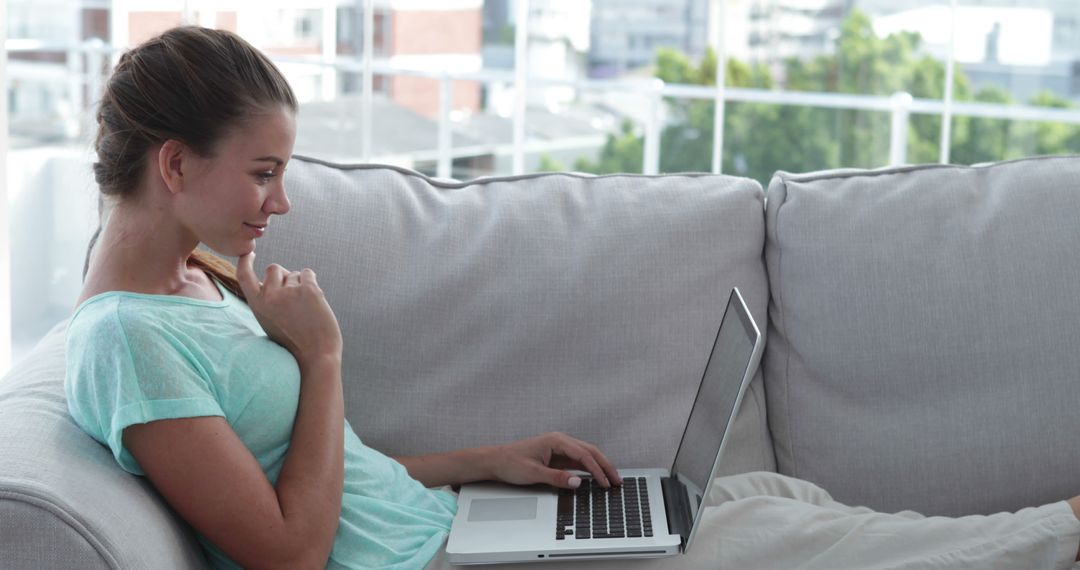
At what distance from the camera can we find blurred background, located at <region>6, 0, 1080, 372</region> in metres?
6.21

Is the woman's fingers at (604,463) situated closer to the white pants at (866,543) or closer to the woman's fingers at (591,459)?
the woman's fingers at (591,459)

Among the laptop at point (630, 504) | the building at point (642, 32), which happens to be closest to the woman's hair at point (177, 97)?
the laptop at point (630, 504)

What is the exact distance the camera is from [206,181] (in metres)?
1.19

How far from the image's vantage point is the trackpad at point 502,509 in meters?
1.38

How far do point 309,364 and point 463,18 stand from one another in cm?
760

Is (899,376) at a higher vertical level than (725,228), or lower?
lower

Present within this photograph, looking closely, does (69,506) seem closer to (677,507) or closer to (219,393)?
(219,393)

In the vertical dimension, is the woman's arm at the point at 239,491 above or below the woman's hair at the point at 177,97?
below

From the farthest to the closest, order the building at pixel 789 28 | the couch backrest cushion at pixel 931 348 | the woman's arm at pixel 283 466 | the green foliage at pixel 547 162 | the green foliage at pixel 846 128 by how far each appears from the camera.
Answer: the building at pixel 789 28, the green foliage at pixel 547 162, the green foliage at pixel 846 128, the couch backrest cushion at pixel 931 348, the woman's arm at pixel 283 466

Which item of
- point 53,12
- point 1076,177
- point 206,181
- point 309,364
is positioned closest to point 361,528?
point 309,364

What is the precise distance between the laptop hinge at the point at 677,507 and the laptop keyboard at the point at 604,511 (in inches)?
1.0

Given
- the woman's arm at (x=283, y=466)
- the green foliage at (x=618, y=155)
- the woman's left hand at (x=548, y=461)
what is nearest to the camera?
the woman's arm at (x=283, y=466)

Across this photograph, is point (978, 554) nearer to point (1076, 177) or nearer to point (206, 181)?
point (1076, 177)

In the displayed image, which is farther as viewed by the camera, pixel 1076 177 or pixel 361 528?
pixel 1076 177
